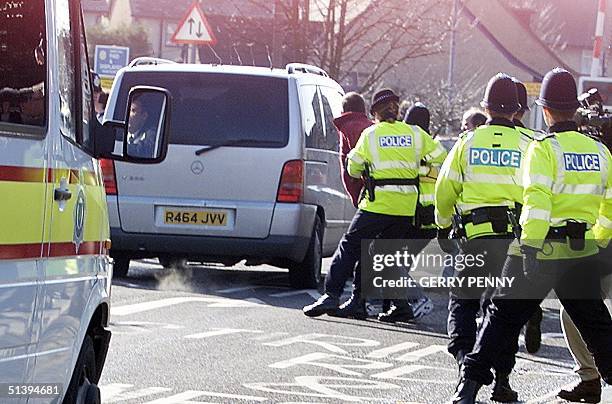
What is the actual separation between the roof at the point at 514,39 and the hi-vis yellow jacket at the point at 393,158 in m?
59.9

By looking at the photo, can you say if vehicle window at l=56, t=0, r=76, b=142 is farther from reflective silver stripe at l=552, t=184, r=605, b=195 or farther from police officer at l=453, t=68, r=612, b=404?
reflective silver stripe at l=552, t=184, r=605, b=195

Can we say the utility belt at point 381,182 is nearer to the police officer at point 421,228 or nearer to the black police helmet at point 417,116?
the police officer at point 421,228

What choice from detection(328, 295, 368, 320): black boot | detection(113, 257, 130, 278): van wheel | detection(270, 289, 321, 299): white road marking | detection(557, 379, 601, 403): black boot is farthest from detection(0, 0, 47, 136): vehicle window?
detection(113, 257, 130, 278): van wheel

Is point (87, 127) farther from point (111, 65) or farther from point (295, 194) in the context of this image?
point (111, 65)

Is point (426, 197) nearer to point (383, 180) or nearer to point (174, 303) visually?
point (383, 180)

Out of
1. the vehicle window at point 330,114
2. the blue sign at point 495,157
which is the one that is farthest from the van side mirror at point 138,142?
the vehicle window at point 330,114

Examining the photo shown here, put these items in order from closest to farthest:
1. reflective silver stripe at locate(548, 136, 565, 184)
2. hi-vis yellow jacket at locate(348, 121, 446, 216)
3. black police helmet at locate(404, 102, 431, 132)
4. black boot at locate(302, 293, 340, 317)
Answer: reflective silver stripe at locate(548, 136, 565, 184), black boot at locate(302, 293, 340, 317), hi-vis yellow jacket at locate(348, 121, 446, 216), black police helmet at locate(404, 102, 431, 132)

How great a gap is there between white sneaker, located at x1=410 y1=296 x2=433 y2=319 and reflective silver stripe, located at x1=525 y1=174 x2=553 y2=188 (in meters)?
5.11

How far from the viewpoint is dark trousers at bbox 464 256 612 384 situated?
25.3 feet

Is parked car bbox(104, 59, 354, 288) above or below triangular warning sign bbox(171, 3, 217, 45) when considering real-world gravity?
below

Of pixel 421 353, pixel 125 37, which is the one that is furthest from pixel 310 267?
pixel 125 37

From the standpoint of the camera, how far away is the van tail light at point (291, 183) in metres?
13.7

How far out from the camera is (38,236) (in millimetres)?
4715

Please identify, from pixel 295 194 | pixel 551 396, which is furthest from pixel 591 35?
pixel 551 396
